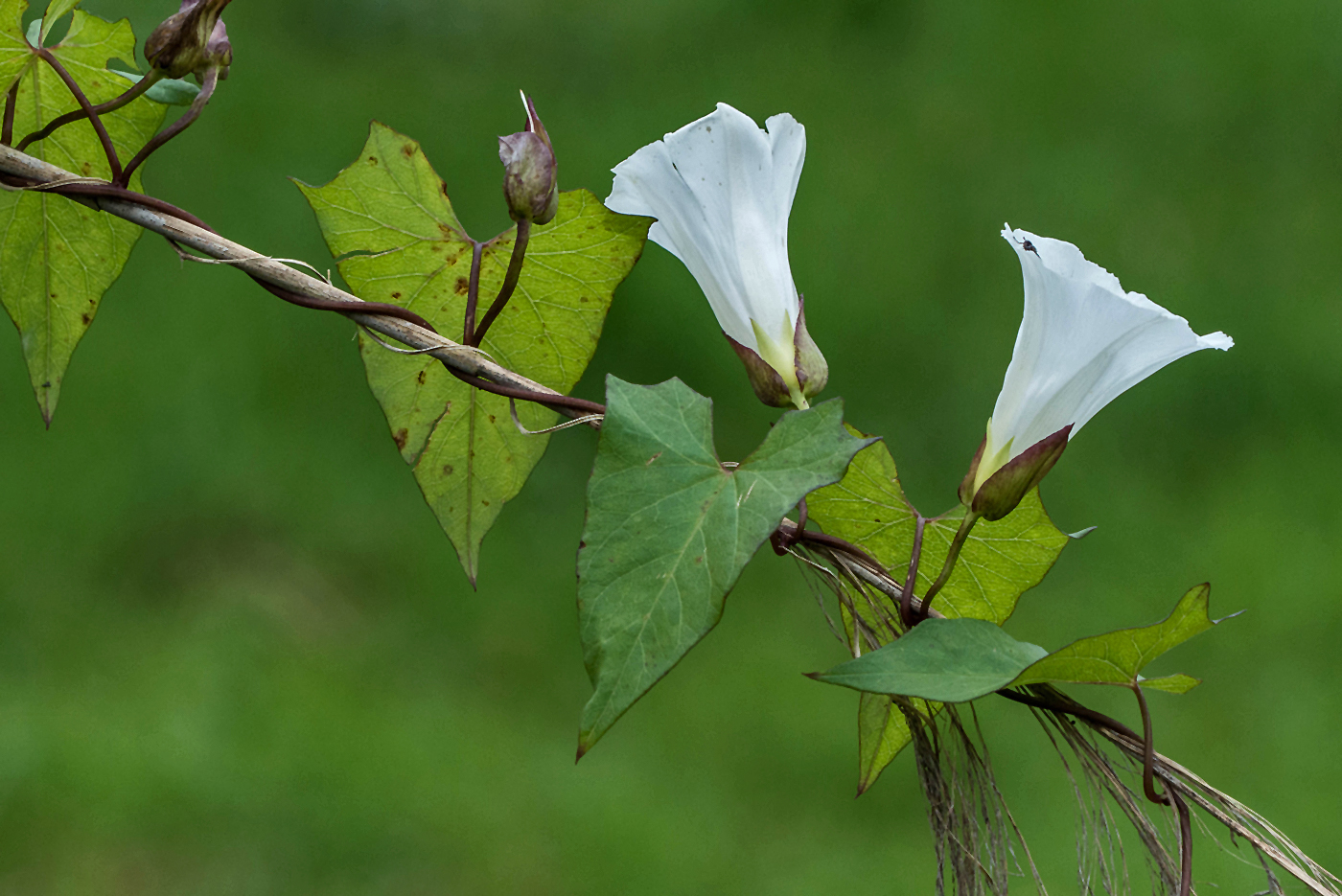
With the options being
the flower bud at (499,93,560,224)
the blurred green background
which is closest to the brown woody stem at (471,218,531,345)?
the flower bud at (499,93,560,224)

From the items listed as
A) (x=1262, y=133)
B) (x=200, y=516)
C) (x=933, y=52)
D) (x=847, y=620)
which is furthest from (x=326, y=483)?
(x=1262, y=133)

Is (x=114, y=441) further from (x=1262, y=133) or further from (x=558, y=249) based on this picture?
(x=1262, y=133)

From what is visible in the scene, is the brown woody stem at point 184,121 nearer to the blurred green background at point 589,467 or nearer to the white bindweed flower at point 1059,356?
the white bindweed flower at point 1059,356

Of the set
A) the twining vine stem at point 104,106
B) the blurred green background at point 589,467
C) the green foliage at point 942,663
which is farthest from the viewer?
the blurred green background at point 589,467

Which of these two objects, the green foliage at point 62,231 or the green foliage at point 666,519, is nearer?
the green foliage at point 666,519

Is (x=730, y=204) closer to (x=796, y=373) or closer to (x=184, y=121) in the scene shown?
(x=796, y=373)

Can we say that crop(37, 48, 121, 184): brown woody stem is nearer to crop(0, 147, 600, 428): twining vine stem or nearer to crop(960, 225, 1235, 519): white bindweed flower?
crop(0, 147, 600, 428): twining vine stem

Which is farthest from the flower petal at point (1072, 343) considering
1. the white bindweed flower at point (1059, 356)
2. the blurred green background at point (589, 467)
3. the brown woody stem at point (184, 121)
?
the blurred green background at point (589, 467)

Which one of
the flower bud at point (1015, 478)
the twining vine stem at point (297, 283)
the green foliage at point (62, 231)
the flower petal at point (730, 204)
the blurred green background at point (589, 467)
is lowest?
the blurred green background at point (589, 467)
